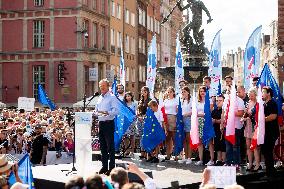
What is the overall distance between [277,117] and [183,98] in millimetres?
2652

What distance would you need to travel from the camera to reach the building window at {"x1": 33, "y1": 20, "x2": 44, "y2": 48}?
4493 cm

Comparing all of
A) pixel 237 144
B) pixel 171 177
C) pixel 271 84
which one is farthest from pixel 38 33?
pixel 171 177

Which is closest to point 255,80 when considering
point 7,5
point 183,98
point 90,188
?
point 183,98

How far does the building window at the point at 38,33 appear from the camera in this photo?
147ft

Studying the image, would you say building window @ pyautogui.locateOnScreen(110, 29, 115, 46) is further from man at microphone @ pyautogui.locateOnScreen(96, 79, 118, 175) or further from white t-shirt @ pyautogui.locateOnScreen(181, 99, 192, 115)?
man at microphone @ pyautogui.locateOnScreen(96, 79, 118, 175)

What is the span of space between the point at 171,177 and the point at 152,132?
106 inches

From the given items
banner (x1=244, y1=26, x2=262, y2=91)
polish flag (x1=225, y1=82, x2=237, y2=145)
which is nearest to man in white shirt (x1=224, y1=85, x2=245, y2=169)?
polish flag (x1=225, y1=82, x2=237, y2=145)

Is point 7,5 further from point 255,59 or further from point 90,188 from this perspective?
point 90,188

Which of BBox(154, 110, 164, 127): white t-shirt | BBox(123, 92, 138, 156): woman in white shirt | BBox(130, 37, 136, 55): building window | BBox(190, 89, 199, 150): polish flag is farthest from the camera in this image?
BBox(130, 37, 136, 55): building window

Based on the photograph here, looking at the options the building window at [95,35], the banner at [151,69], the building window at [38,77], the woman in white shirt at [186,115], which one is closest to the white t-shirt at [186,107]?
the woman in white shirt at [186,115]

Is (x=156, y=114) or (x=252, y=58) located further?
(x=252, y=58)

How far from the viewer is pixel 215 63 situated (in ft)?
62.2

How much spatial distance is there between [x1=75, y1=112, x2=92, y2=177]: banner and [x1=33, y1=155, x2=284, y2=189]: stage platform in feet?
1.29

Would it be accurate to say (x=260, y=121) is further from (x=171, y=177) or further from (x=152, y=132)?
(x=152, y=132)
